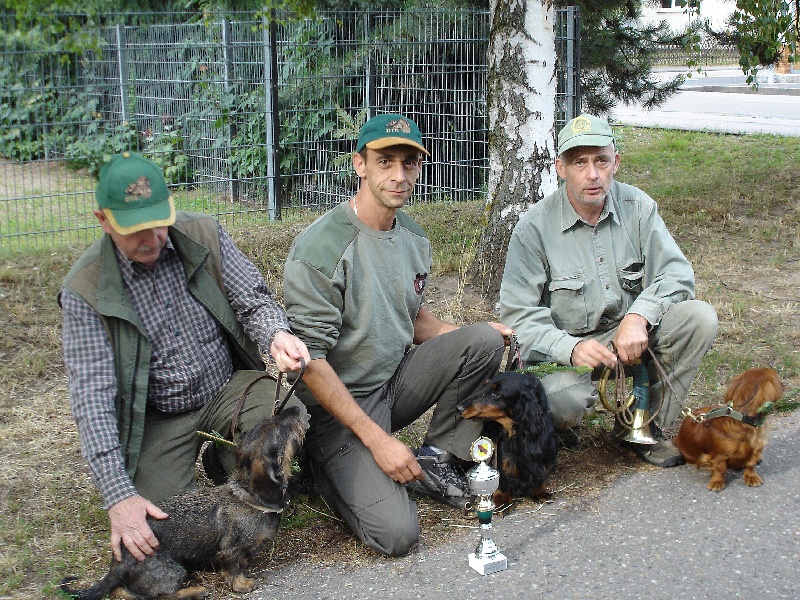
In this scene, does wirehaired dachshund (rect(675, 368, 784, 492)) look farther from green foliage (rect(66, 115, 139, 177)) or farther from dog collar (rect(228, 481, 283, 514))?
green foliage (rect(66, 115, 139, 177))

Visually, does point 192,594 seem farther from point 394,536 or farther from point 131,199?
point 131,199

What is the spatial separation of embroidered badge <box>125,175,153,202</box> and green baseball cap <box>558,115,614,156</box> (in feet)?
7.22

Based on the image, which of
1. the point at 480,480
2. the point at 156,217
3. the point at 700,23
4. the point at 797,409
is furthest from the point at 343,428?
the point at 700,23

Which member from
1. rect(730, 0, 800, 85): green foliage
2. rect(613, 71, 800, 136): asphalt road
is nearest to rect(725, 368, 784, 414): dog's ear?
rect(730, 0, 800, 85): green foliage

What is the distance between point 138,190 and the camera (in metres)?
3.71

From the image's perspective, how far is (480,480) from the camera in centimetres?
368

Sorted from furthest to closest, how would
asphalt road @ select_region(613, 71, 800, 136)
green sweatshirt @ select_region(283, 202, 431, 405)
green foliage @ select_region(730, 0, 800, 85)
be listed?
asphalt road @ select_region(613, 71, 800, 136), green foliage @ select_region(730, 0, 800, 85), green sweatshirt @ select_region(283, 202, 431, 405)

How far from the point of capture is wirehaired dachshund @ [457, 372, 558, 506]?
4.20 metres

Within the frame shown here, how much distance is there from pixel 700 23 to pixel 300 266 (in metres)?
8.26

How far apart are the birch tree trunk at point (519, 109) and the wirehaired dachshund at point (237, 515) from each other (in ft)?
13.7

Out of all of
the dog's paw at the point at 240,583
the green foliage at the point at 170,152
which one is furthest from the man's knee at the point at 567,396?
the green foliage at the point at 170,152

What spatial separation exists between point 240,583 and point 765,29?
8253mm

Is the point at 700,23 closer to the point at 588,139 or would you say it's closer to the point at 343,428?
the point at 588,139

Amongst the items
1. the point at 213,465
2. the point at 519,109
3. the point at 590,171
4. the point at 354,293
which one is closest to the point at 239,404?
the point at 213,465
